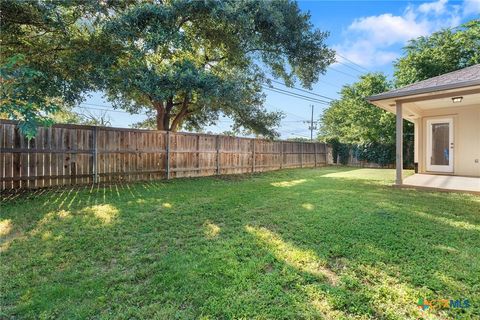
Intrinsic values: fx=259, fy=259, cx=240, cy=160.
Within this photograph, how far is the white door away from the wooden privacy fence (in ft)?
22.3

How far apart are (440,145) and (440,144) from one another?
4cm

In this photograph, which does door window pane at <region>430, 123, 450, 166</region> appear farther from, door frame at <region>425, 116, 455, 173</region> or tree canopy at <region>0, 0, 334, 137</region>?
→ tree canopy at <region>0, 0, 334, 137</region>

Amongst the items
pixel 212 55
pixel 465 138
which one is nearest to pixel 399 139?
pixel 465 138

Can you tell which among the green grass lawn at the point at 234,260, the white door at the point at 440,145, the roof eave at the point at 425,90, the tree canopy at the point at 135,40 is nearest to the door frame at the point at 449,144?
the white door at the point at 440,145

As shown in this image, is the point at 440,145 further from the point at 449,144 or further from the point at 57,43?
the point at 57,43

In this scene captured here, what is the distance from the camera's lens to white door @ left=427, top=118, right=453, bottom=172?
9.06 metres

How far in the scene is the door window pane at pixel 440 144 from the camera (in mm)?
9164

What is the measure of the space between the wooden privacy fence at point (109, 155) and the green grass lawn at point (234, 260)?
1.29 metres

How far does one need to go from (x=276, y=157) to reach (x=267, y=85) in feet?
13.8

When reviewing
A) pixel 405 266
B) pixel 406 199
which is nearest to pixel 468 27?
pixel 406 199

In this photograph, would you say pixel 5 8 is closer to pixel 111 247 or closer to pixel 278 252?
pixel 111 247

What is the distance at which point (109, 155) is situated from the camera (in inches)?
280

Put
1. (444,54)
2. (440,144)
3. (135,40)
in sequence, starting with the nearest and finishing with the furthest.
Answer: (135,40)
(440,144)
(444,54)

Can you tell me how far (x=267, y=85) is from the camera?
10.4 meters
